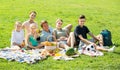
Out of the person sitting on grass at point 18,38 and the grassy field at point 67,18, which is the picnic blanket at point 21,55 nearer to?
the grassy field at point 67,18

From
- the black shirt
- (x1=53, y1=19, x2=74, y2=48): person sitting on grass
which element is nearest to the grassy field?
the black shirt

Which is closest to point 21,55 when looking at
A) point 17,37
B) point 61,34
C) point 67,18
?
point 17,37

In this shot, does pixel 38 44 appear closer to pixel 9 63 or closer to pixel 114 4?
pixel 9 63

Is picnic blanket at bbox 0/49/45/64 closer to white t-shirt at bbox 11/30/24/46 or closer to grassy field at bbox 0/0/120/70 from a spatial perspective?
grassy field at bbox 0/0/120/70

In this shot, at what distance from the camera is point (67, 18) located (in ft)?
77.2

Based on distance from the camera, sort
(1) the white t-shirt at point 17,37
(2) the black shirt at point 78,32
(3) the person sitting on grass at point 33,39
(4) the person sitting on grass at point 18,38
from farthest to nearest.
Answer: (2) the black shirt at point 78,32 → (1) the white t-shirt at point 17,37 → (4) the person sitting on grass at point 18,38 → (3) the person sitting on grass at point 33,39

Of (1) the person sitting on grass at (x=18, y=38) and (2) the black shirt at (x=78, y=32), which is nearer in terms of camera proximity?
(1) the person sitting on grass at (x=18, y=38)

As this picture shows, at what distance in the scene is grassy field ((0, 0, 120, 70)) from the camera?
11.3 meters

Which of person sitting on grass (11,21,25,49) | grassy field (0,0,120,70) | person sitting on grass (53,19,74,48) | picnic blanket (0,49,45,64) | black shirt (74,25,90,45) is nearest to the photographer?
grassy field (0,0,120,70)

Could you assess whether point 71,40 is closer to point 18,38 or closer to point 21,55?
point 18,38

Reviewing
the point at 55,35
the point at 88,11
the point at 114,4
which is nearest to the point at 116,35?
the point at 55,35

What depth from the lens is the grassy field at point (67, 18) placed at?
11289mm

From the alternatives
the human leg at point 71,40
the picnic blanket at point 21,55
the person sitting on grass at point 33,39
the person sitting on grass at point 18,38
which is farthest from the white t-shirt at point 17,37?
the human leg at point 71,40

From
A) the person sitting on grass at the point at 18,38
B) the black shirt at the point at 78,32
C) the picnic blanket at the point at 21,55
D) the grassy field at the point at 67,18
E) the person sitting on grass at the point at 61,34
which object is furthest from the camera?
the person sitting on grass at the point at 61,34
